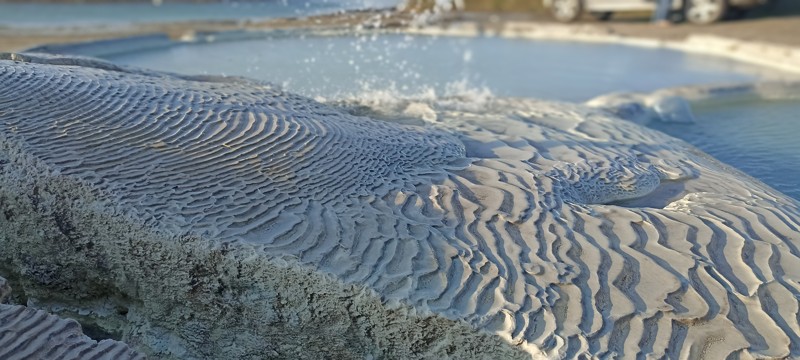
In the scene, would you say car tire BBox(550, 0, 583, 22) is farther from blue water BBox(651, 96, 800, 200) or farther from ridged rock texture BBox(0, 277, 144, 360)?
ridged rock texture BBox(0, 277, 144, 360)

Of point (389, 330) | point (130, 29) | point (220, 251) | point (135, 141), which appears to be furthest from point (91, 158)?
point (130, 29)

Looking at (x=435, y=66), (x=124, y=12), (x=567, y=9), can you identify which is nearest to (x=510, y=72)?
(x=435, y=66)

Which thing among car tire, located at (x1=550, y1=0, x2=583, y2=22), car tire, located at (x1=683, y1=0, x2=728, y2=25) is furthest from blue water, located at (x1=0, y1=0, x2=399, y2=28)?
car tire, located at (x1=683, y1=0, x2=728, y2=25)

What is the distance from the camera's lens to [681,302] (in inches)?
95.7

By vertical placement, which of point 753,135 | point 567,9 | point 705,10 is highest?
point 567,9

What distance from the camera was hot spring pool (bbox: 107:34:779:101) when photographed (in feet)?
22.1

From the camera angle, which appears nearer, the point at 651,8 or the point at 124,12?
the point at 651,8

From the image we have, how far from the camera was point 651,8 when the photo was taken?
12.5m

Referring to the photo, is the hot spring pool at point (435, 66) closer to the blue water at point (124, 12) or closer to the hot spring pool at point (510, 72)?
the hot spring pool at point (510, 72)

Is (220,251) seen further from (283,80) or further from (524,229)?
(283,80)

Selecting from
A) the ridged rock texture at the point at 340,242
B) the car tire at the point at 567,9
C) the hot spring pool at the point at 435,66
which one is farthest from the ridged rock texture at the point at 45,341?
the car tire at the point at 567,9

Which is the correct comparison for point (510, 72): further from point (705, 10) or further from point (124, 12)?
point (124, 12)

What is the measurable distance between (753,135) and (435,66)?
3.74 m

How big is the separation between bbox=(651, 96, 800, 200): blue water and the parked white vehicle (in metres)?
6.03
